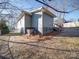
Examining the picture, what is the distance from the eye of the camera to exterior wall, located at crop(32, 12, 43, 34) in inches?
752

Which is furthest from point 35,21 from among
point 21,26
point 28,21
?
point 21,26

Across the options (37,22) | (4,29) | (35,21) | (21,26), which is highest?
(35,21)

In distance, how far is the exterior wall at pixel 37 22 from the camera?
19.1 metres

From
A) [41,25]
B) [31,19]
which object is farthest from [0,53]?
[31,19]

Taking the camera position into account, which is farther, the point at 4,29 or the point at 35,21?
the point at 4,29

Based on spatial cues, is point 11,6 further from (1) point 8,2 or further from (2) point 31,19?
(2) point 31,19

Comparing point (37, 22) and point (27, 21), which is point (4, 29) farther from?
point (37, 22)

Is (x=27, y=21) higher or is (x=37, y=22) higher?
(x=27, y=21)

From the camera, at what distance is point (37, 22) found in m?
19.6

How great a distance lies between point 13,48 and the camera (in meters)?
10.8

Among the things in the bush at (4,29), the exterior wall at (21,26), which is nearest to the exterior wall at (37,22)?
the exterior wall at (21,26)

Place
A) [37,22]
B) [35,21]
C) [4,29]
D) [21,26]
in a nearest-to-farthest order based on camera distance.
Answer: [37,22] < [35,21] < [21,26] < [4,29]

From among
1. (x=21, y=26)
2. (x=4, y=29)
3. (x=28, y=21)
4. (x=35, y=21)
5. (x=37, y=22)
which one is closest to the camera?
(x=37, y=22)

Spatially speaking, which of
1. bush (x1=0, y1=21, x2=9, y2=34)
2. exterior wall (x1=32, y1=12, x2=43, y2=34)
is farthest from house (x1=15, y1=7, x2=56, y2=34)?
bush (x1=0, y1=21, x2=9, y2=34)
